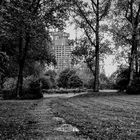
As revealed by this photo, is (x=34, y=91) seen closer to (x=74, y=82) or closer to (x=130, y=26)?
(x=130, y=26)

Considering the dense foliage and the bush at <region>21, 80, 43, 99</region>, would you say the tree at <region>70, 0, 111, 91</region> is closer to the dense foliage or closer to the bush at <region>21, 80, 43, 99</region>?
the bush at <region>21, 80, 43, 99</region>

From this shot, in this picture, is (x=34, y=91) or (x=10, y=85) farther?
(x=10, y=85)

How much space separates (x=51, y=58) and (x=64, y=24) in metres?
6.28

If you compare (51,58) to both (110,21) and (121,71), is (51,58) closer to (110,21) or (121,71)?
(110,21)

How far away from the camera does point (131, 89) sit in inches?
1667

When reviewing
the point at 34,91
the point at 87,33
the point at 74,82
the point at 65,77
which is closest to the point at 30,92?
the point at 34,91

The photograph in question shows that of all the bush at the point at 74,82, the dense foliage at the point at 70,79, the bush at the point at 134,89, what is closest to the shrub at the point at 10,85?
the bush at the point at 134,89

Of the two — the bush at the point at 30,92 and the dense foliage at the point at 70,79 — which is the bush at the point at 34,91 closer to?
the bush at the point at 30,92

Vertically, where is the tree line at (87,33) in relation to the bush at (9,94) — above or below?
above

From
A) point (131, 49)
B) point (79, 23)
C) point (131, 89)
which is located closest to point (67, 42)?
point (79, 23)

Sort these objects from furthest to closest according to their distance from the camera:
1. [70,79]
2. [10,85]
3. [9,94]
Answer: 1. [70,79]
2. [10,85]
3. [9,94]

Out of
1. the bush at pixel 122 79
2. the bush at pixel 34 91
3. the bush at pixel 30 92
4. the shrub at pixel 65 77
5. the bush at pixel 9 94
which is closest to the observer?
the bush at pixel 9 94

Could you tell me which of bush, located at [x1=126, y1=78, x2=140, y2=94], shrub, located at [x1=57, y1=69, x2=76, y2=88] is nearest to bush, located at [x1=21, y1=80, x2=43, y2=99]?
bush, located at [x1=126, y1=78, x2=140, y2=94]

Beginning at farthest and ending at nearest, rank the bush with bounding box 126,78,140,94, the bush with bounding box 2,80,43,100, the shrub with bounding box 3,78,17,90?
the shrub with bounding box 3,78,17,90 < the bush with bounding box 126,78,140,94 < the bush with bounding box 2,80,43,100
